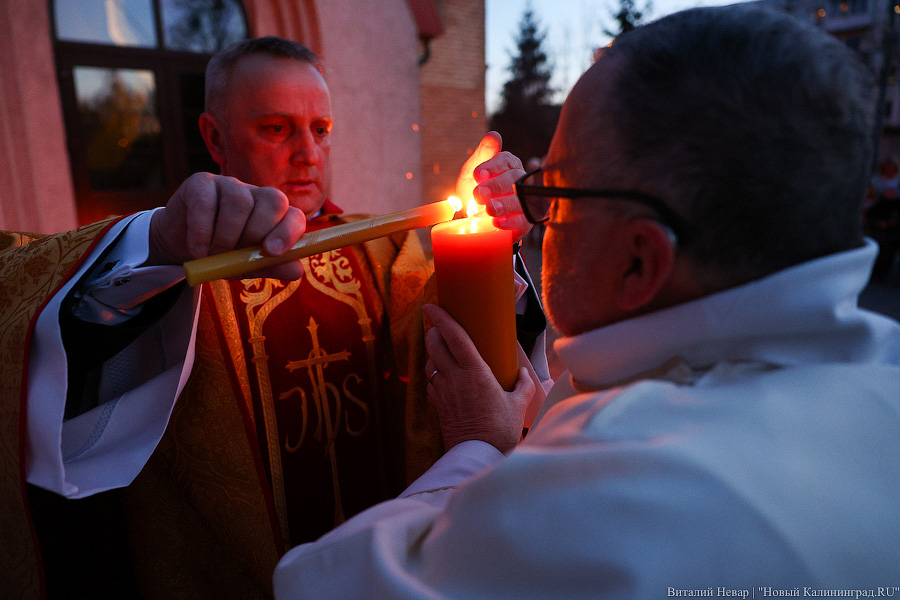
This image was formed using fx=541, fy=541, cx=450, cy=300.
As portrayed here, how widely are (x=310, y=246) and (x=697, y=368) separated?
0.78m

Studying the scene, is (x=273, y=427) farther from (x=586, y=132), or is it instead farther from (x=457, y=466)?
(x=586, y=132)

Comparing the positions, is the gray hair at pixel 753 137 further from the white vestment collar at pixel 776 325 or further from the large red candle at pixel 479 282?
the large red candle at pixel 479 282

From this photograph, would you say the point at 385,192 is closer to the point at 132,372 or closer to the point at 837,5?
the point at 132,372

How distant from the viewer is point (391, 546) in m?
0.84

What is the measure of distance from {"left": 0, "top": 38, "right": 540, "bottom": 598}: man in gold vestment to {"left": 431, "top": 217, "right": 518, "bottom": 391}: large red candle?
0.75ft

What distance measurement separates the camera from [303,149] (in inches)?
85.4

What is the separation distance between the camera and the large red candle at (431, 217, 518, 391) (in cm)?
124

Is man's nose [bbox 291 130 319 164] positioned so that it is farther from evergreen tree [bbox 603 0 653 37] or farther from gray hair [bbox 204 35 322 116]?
evergreen tree [bbox 603 0 653 37]

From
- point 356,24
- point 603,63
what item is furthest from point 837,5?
point 603,63

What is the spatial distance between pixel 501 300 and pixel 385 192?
670cm

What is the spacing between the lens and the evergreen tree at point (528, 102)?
32.5 m

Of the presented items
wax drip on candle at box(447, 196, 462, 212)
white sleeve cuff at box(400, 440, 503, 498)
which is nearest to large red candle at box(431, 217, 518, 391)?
wax drip on candle at box(447, 196, 462, 212)

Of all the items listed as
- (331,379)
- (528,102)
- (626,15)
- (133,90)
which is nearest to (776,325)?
(331,379)

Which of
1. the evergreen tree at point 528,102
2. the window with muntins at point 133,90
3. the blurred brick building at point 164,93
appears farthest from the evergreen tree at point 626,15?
the window with muntins at point 133,90
